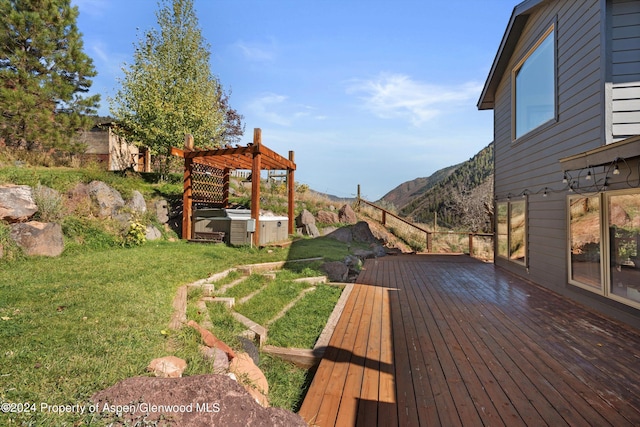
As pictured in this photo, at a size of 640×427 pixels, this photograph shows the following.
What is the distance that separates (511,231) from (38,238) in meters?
9.83

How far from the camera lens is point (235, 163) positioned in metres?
10.6

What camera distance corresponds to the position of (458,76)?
33.7ft

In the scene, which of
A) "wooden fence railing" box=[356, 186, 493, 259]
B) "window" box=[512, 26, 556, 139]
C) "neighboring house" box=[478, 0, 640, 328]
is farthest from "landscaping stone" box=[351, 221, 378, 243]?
"window" box=[512, 26, 556, 139]

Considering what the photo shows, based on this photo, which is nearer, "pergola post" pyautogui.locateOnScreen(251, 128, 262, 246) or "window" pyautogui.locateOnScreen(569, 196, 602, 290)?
"window" pyautogui.locateOnScreen(569, 196, 602, 290)

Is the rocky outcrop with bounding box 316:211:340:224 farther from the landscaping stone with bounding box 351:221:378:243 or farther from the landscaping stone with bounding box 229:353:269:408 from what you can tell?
the landscaping stone with bounding box 229:353:269:408

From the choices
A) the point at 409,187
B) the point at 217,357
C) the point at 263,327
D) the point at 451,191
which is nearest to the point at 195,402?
the point at 217,357

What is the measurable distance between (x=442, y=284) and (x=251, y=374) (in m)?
4.61

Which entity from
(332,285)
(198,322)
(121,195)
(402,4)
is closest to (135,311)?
(198,322)

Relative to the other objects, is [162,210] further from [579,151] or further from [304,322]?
[579,151]

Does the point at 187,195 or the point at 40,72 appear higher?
the point at 40,72

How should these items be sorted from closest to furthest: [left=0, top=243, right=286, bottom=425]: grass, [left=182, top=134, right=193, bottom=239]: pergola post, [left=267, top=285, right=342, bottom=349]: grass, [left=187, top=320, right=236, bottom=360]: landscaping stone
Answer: [left=0, top=243, right=286, bottom=425]: grass → [left=187, top=320, right=236, bottom=360]: landscaping stone → [left=267, top=285, right=342, bottom=349]: grass → [left=182, top=134, right=193, bottom=239]: pergola post

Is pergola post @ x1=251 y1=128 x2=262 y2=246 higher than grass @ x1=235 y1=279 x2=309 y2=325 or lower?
higher

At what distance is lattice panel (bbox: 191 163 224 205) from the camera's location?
32.4 feet

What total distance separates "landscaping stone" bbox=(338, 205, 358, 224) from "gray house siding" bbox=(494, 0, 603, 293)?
7.46 meters
